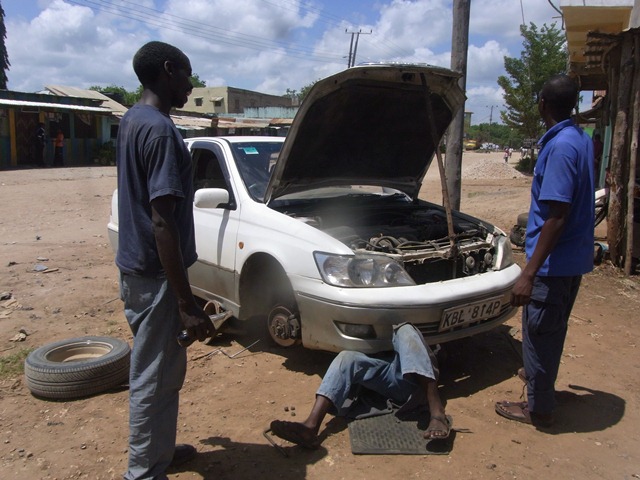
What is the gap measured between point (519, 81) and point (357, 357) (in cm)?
2895

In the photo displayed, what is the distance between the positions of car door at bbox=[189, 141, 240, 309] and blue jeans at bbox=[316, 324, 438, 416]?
1292 mm

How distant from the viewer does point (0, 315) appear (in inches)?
197

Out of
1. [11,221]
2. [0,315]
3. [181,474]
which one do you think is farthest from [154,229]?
[11,221]

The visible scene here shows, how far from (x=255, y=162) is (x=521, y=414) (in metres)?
2.85

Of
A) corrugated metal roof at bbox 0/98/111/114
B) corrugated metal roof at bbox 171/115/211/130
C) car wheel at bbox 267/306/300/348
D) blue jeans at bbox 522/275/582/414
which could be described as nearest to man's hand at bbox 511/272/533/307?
blue jeans at bbox 522/275/582/414

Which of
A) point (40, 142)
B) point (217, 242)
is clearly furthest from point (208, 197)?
point (40, 142)

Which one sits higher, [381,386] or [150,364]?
[150,364]

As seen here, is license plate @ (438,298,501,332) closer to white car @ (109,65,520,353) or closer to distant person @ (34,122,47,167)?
white car @ (109,65,520,353)

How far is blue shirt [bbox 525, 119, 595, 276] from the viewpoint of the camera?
2820 millimetres

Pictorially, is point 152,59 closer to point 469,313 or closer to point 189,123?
point 469,313

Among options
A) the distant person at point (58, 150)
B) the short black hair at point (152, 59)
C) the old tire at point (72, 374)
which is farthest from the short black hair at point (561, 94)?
the distant person at point (58, 150)

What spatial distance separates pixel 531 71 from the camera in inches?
1106

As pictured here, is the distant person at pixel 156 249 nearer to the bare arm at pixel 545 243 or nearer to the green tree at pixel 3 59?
the bare arm at pixel 545 243

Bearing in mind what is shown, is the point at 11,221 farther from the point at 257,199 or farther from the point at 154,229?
the point at 154,229
